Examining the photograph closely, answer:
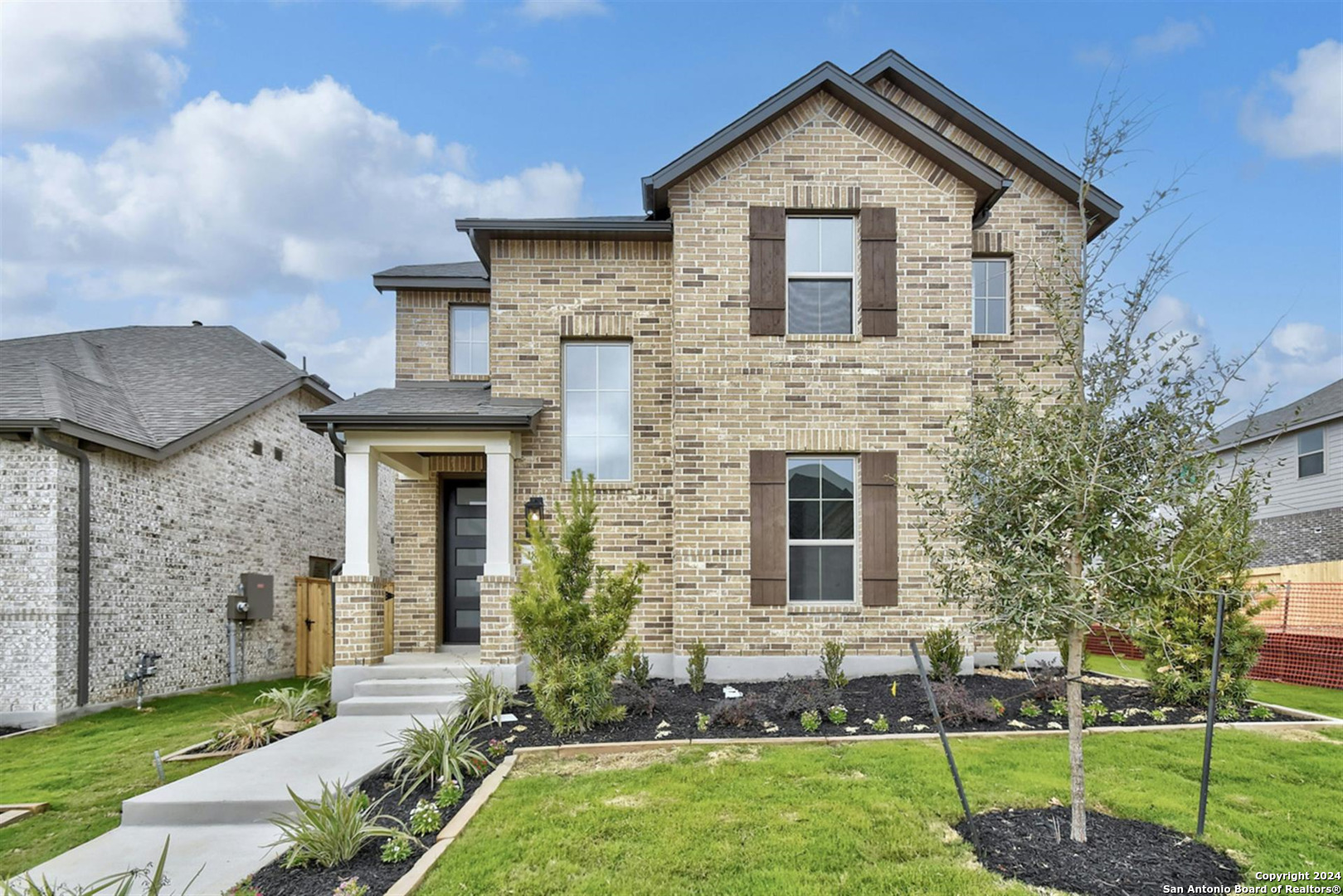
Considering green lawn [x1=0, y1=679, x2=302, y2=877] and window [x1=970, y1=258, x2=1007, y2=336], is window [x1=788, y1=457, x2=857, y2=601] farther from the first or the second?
green lawn [x1=0, y1=679, x2=302, y2=877]

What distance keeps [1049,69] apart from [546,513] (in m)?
12.2

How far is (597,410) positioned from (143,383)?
27.1 ft

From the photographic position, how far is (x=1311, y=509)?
19.1m

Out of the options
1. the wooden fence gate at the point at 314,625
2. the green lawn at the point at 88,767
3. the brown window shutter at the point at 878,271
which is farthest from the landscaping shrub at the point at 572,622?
the wooden fence gate at the point at 314,625

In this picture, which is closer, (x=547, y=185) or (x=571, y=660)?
(x=571, y=660)

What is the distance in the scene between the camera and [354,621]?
8602mm

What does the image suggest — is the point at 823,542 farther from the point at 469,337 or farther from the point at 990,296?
the point at 469,337

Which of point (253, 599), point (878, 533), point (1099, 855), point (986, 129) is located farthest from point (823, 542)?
point (253, 599)

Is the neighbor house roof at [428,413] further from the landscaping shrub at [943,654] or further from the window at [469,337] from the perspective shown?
the landscaping shrub at [943,654]

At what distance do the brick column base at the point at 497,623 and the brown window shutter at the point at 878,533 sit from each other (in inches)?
164

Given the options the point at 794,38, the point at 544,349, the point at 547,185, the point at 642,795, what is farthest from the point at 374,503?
the point at 547,185

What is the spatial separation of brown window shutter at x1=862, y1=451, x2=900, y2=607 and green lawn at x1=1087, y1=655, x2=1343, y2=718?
2.49 m

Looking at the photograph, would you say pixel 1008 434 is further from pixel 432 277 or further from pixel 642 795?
pixel 432 277

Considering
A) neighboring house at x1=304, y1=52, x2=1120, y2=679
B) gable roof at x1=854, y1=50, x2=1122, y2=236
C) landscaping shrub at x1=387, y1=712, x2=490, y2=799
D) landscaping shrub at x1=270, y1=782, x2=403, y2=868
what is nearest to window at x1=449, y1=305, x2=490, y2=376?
neighboring house at x1=304, y1=52, x2=1120, y2=679
